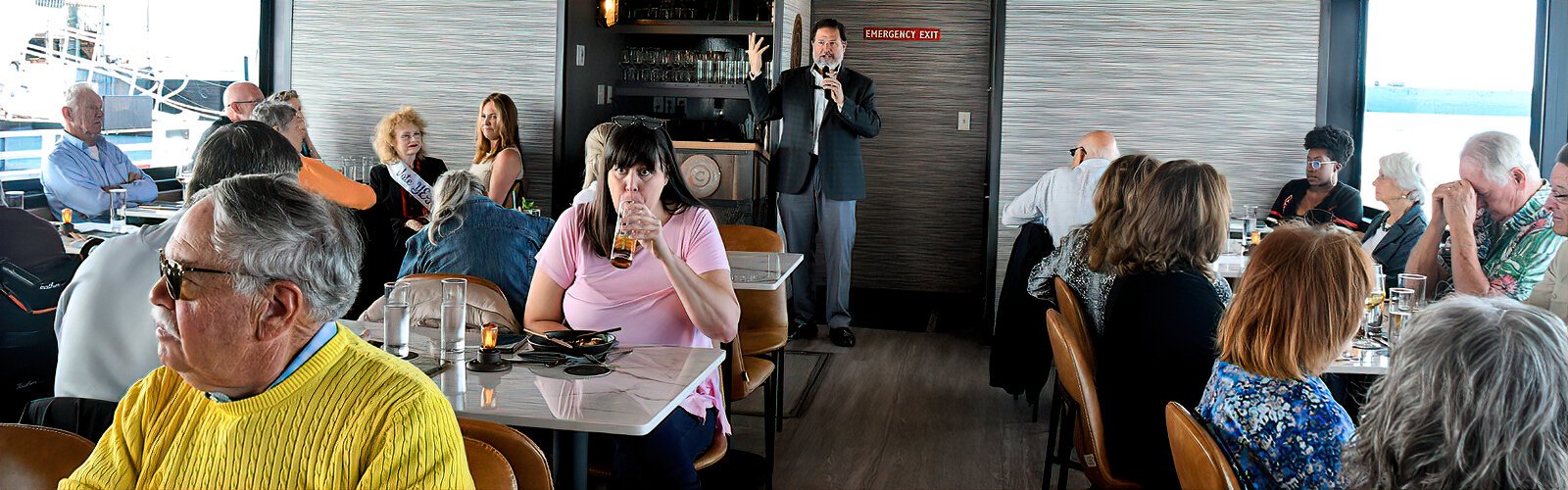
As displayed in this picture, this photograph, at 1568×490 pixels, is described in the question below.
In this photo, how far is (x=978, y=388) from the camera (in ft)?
18.3

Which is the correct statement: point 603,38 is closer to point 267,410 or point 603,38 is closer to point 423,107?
point 423,107

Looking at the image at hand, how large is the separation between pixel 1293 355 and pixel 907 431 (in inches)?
108

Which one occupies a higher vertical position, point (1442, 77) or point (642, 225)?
point (1442, 77)

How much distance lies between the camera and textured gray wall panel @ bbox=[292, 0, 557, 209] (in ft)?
21.5

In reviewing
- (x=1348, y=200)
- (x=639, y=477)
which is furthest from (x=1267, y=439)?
(x=1348, y=200)

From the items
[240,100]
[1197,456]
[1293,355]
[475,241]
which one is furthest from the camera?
[240,100]

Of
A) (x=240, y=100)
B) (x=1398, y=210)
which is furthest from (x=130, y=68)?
(x=1398, y=210)

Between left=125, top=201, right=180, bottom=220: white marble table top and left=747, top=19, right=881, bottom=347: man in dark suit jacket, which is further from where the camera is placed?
left=747, top=19, right=881, bottom=347: man in dark suit jacket

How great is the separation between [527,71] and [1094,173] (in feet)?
10.3

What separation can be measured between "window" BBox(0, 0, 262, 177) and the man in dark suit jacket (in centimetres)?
285

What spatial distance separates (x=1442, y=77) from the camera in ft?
17.8

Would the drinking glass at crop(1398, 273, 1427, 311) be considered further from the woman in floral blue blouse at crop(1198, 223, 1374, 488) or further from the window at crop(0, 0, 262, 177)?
the window at crop(0, 0, 262, 177)

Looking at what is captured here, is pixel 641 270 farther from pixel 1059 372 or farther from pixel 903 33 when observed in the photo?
pixel 903 33

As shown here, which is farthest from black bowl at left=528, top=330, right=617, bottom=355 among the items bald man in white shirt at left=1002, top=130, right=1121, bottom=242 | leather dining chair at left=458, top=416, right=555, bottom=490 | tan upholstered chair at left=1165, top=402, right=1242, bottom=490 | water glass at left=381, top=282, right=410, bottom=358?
bald man in white shirt at left=1002, top=130, right=1121, bottom=242
